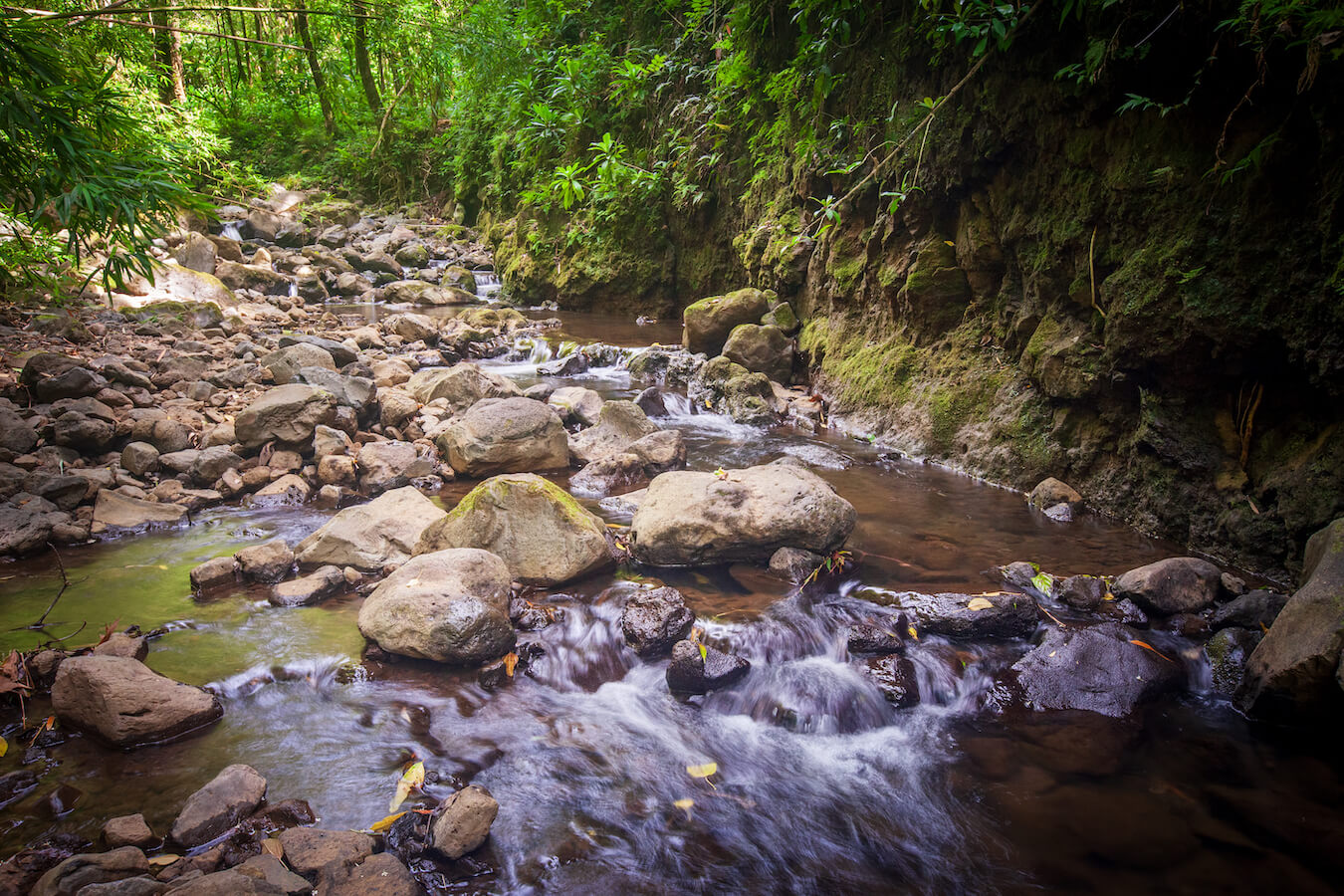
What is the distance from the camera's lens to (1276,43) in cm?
342

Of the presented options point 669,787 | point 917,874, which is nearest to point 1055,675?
point 917,874

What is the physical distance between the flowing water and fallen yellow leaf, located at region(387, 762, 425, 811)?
0.14 feet

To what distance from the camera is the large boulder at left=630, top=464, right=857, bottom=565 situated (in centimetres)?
417

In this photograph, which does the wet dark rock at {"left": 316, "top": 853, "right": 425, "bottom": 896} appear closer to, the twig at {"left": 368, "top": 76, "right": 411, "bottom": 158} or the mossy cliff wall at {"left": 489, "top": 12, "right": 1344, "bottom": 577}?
the mossy cliff wall at {"left": 489, "top": 12, "right": 1344, "bottom": 577}

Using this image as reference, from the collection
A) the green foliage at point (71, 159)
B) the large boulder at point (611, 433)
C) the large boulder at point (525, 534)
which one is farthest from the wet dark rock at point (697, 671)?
the green foliage at point (71, 159)

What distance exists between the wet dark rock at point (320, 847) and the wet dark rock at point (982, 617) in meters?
2.92

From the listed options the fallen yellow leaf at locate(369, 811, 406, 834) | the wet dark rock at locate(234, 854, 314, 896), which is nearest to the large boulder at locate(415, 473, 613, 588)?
the fallen yellow leaf at locate(369, 811, 406, 834)

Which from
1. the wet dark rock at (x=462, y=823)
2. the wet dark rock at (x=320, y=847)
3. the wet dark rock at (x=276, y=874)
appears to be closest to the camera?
the wet dark rock at (x=276, y=874)

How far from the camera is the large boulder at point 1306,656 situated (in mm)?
2688

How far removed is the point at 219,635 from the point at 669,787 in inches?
105

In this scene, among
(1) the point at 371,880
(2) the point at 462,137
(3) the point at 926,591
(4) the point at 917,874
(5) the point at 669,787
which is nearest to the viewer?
(1) the point at 371,880

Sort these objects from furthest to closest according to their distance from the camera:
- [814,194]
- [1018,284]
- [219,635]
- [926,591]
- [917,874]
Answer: [814,194] → [1018,284] → [926,591] → [219,635] → [917,874]

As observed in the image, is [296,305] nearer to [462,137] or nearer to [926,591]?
[462,137]

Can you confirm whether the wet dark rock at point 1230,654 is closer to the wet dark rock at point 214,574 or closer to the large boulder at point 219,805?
the large boulder at point 219,805
